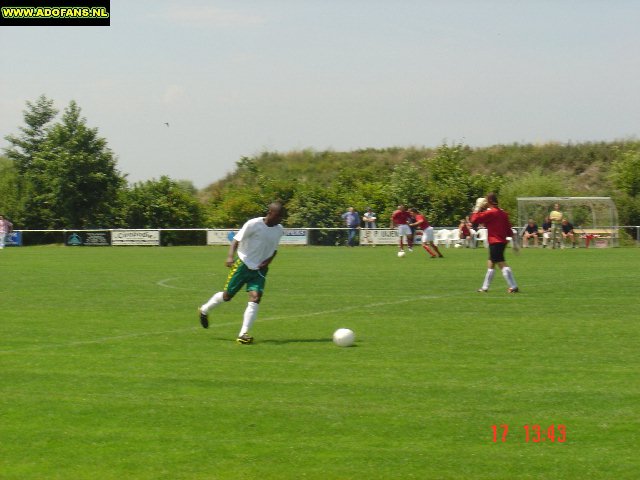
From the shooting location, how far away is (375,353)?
12.4 metres

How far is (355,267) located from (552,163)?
5809 centimetres

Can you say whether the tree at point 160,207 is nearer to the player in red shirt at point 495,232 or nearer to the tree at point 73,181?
the tree at point 73,181

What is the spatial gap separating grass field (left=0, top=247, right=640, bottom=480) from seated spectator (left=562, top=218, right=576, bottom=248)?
97.6 ft

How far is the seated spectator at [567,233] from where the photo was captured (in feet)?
162

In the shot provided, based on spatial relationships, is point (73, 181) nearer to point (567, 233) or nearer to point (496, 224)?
point (567, 233)

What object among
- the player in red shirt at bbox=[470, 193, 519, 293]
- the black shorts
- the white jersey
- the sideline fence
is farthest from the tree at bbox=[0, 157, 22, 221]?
the white jersey

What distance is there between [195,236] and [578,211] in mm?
21812

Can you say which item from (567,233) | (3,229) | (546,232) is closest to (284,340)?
(546,232)

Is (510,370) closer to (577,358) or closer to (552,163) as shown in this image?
(577,358)

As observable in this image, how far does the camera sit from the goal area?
51.3 metres

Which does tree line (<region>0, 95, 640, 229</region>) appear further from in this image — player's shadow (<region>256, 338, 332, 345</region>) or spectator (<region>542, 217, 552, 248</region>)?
player's shadow (<region>256, 338, 332, 345</region>)
